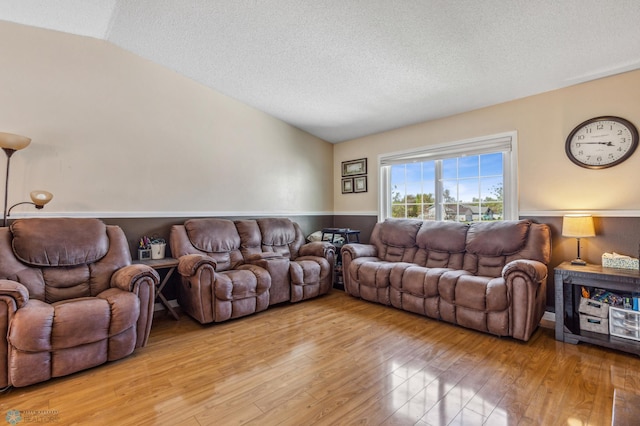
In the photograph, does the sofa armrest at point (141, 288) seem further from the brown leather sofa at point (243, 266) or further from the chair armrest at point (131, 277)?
the brown leather sofa at point (243, 266)

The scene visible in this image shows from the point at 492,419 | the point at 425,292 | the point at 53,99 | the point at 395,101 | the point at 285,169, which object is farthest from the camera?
the point at 285,169

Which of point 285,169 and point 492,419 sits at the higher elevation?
point 285,169

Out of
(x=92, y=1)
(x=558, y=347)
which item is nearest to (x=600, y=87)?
(x=558, y=347)

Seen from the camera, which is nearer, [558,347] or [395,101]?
[558,347]

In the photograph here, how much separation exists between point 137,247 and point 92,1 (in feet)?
7.35

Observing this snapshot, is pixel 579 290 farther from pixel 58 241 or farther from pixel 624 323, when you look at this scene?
pixel 58 241

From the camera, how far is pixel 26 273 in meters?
2.24

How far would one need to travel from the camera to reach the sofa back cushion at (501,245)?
114 inches

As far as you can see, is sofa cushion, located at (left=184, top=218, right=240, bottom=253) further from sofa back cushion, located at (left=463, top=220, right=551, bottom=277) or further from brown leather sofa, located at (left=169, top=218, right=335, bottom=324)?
sofa back cushion, located at (left=463, top=220, right=551, bottom=277)

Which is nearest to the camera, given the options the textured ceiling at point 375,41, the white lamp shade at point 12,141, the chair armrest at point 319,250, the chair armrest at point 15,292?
the chair armrest at point 15,292

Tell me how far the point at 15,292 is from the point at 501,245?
155 inches

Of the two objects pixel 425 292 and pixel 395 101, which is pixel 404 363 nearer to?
pixel 425 292

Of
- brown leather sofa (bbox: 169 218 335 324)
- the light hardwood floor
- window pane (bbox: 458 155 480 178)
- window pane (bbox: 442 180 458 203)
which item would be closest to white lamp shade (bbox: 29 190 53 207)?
brown leather sofa (bbox: 169 218 335 324)

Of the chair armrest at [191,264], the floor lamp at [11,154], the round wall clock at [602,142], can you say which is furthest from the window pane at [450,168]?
the floor lamp at [11,154]
